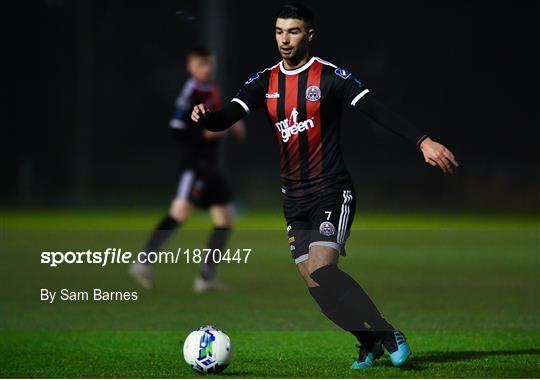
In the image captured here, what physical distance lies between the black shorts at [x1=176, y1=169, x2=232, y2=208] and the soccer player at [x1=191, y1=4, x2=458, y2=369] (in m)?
3.93

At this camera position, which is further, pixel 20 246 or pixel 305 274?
pixel 20 246

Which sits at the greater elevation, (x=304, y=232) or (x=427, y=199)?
(x=304, y=232)

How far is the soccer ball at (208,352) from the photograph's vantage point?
19.6 feet

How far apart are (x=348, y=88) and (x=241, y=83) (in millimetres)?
18535

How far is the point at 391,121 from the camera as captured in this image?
5.88 meters

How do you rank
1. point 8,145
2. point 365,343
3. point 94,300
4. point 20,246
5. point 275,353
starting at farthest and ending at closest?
point 8,145 < point 20,246 < point 94,300 < point 275,353 < point 365,343

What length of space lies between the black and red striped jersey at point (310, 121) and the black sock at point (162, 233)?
4.03 metres

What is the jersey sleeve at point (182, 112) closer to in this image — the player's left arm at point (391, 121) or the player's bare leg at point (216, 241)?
the player's bare leg at point (216, 241)

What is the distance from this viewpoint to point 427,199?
22000 mm

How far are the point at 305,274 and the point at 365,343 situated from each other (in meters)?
0.51

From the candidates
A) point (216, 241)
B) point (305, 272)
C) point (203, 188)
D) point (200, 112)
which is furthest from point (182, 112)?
point (305, 272)

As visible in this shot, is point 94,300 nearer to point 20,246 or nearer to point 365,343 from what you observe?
point 365,343

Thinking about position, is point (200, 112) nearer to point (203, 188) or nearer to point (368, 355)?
point (368, 355)

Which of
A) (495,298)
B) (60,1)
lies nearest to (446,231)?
(495,298)
